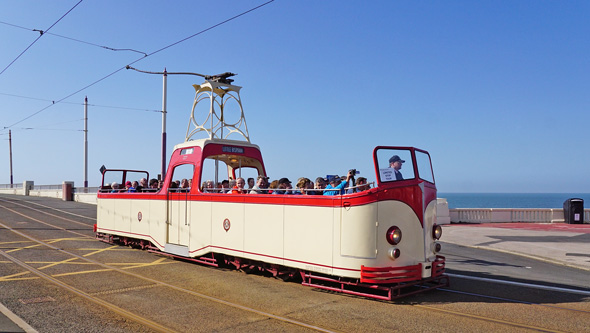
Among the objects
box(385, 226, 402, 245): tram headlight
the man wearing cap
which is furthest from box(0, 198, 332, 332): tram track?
the man wearing cap

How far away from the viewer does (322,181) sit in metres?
9.15

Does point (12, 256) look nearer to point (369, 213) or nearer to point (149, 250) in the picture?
point (149, 250)

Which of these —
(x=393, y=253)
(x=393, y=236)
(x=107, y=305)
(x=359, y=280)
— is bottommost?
(x=107, y=305)

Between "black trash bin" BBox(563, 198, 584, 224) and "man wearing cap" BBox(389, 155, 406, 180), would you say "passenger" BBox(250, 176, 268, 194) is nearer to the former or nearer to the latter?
"man wearing cap" BBox(389, 155, 406, 180)

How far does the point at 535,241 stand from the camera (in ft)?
58.0

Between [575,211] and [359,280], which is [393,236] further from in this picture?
[575,211]

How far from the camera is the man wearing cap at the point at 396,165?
8077 millimetres

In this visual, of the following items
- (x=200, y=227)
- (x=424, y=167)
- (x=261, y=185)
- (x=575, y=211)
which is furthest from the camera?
(x=575, y=211)

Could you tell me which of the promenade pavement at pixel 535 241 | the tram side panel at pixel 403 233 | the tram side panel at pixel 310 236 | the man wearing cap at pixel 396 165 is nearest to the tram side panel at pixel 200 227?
the tram side panel at pixel 310 236

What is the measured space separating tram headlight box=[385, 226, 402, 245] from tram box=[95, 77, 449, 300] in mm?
17

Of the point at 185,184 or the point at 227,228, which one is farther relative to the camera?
the point at 185,184

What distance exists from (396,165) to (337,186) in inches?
45.5

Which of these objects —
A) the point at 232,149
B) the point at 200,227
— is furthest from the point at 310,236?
the point at 232,149

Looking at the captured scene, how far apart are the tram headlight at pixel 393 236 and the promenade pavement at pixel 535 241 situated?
7805 millimetres
